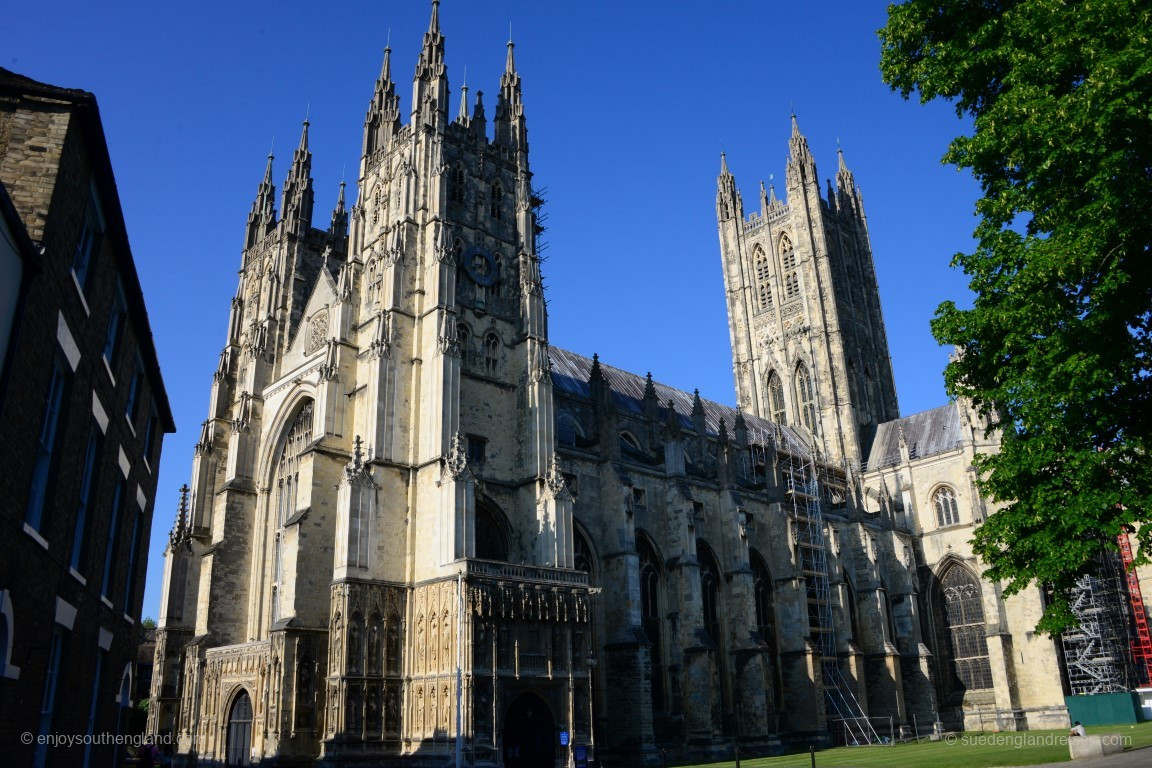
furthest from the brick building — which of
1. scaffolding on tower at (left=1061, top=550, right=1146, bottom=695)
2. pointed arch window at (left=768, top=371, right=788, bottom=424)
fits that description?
pointed arch window at (left=768, top=371, right=788, bottom=424)

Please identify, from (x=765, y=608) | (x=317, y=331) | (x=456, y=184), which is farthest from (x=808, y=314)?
(x=317, y=331)

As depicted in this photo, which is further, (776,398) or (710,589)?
(776,398)

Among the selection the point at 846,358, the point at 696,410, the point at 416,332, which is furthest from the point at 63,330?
the point at 846,358

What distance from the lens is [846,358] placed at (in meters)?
60.6

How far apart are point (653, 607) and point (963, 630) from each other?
2285cm

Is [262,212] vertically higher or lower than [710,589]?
higher

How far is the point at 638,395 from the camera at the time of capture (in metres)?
49.6

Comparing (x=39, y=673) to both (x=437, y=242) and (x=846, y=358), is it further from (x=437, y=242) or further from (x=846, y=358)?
(x=846, y=358)

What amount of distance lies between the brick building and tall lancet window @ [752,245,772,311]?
181 feet

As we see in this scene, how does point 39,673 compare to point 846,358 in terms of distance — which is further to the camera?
point 846,358

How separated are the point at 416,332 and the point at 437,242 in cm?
371

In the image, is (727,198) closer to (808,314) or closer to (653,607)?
(808,314)

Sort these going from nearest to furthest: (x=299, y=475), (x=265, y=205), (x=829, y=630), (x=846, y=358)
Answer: (x=299, y=475) < (x=829, y=630) < (x=265, y=205) < (x=846, y=358)

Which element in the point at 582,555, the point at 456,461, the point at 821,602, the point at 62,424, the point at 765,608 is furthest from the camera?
the point at 821,602
